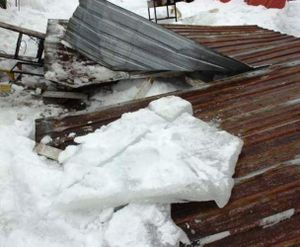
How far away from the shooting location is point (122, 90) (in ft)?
17.9

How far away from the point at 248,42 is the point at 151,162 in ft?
13.9

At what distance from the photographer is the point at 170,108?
4090mm

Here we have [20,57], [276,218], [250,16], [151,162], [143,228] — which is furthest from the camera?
[250,16]

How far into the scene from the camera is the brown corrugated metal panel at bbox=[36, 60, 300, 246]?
3.03 meters

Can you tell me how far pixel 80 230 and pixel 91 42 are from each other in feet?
11.3

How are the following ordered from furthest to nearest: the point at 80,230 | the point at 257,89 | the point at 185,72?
the point at 185,72 → the point at 257,89 → the point at 80,230

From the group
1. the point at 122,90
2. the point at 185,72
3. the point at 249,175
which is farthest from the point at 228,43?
the point at 249,175

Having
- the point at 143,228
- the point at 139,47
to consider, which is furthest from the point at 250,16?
the point at 143,228

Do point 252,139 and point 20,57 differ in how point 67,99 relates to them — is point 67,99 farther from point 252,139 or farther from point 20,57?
point 252,139

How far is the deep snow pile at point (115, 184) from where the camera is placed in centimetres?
296

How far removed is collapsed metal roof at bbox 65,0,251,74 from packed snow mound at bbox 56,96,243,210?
1.45 meters

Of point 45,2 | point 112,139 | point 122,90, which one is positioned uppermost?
point 112,139

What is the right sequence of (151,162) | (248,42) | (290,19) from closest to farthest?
(151,162)
(248,42)
(290,19)

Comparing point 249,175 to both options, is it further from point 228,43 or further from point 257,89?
point 228,43
